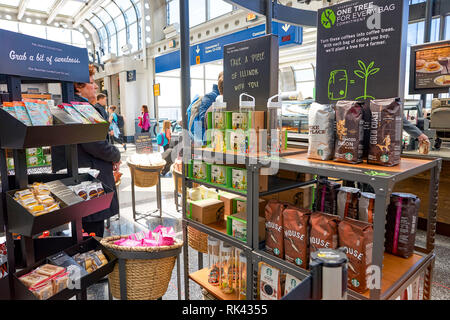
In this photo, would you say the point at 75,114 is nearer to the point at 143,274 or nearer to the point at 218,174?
the point at 218,174

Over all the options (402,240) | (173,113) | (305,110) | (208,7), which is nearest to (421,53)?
(305,110)

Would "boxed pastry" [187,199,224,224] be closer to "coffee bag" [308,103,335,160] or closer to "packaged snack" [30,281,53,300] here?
"coffee bag" [308,103,335,160]

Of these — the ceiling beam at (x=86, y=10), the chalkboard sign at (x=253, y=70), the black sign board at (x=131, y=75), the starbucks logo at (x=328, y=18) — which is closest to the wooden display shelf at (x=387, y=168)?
the chalkboard sign at (x=253, y=70)

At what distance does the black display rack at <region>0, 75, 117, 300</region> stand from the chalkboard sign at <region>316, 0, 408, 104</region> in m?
1.45

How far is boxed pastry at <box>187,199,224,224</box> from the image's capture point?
2338 mm

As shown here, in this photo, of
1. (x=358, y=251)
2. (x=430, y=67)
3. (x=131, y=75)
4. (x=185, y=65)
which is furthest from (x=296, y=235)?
(x=131, y=75)

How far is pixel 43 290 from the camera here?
5.20 ft

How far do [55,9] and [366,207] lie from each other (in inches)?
772

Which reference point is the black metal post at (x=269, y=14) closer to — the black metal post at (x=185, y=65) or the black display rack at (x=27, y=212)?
the black metal post at (x=185, y=65)

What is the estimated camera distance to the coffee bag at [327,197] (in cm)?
188

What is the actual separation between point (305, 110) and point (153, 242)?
10.7ft

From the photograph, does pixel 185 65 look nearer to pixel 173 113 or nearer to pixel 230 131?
pixel 230 131

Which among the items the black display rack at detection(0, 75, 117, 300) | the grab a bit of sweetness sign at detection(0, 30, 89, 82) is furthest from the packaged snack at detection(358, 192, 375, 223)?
the grab a bit of sweetness sign at detection(0, 30, 89, 82)

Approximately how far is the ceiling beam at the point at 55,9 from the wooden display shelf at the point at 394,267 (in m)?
18.2
